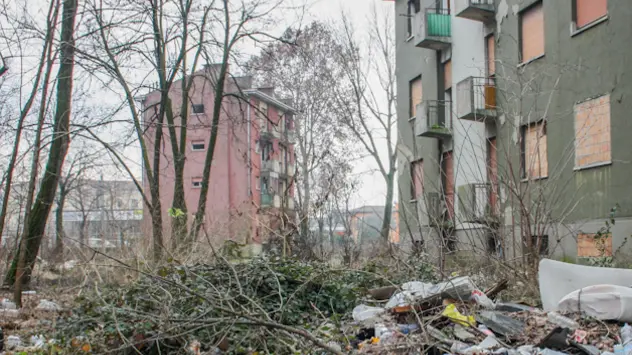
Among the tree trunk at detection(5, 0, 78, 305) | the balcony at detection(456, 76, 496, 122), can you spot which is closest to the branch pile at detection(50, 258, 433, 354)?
the tree trunk at detection(5, 0, 78, 305)

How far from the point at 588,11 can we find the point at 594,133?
249 centimetres

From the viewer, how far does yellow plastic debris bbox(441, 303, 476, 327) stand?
556 centimetres

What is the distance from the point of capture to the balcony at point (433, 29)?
19.3 m

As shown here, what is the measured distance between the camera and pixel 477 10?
16.9 metres

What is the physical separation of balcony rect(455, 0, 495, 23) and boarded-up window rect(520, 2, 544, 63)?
50.5 inches

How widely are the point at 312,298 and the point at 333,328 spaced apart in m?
1.40

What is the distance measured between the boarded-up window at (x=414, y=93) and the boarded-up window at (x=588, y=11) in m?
7.80

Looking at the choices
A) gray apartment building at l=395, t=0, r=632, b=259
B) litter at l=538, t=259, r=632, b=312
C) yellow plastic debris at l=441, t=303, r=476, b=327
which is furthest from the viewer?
gray apartment building at l=395, t=0, r=632, b=259

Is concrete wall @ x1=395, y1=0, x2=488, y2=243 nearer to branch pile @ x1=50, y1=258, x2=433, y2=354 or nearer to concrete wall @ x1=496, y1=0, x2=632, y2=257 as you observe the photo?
concrete wall @ x1=496, y1=0, x2=632, y2=257

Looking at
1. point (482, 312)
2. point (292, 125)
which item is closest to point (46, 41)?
point (482, 312)

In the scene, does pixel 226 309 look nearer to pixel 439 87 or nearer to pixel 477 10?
pixel 477 10

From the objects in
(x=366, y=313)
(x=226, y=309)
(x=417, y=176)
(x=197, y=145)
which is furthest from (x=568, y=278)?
(x=197, y=145)

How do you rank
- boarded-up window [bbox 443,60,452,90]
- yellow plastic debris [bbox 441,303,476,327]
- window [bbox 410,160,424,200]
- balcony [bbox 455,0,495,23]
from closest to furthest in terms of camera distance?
1. yellow plastic debris [bbox 441,303,476,327]
2. window [bbox 410,160,424,200]
3. balcony [bbox 455,0,495,23]
4. boarded-up window [bbox 443,60,452,90]

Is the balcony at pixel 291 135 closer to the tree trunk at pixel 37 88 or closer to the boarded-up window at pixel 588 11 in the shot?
the boarded-up window at pixel 588 11
